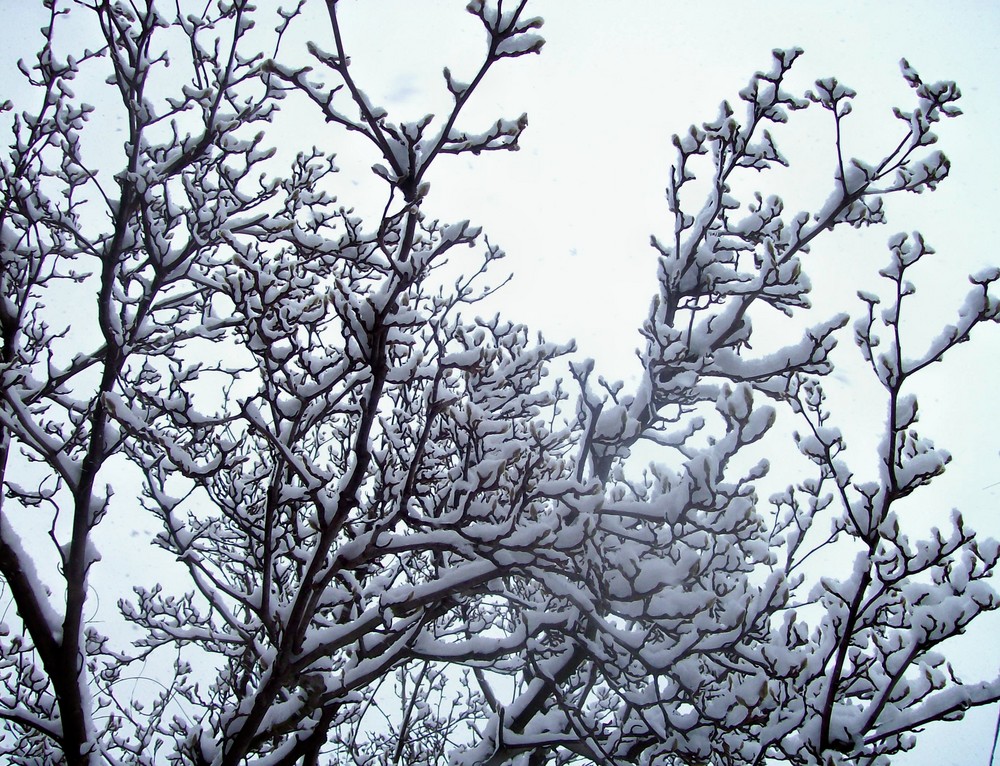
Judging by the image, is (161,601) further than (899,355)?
Yes

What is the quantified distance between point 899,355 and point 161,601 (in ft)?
18.9

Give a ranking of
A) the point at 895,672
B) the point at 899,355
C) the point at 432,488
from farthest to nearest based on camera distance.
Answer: the point at 432,488 → the point at 895,672 → the point at 899,355

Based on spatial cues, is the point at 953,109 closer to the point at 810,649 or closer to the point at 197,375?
the point at 810,649

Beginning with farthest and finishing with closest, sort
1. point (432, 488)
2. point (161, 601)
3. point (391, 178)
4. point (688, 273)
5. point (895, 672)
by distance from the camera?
point (161, 601)
point (432, 488)
point (688, 273)
point (895, 672)
point (391, 178)

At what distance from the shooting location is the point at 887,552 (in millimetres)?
3250

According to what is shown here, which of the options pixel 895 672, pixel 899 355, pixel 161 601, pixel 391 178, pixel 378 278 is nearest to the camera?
pixel 391 178

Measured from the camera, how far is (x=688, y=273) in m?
4.04

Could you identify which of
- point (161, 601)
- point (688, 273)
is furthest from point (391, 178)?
point (161, 601)

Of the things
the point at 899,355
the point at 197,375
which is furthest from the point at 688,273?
the point at 197,375

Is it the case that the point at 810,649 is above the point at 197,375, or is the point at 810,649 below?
below

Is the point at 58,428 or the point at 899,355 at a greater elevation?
the point at 58,428

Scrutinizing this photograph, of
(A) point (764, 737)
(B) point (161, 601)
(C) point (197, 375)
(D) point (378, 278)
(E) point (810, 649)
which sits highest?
(D) point (378, 278)

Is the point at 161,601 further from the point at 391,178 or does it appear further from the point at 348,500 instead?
the point at 391,178

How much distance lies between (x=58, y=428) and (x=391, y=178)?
405 centimetres
